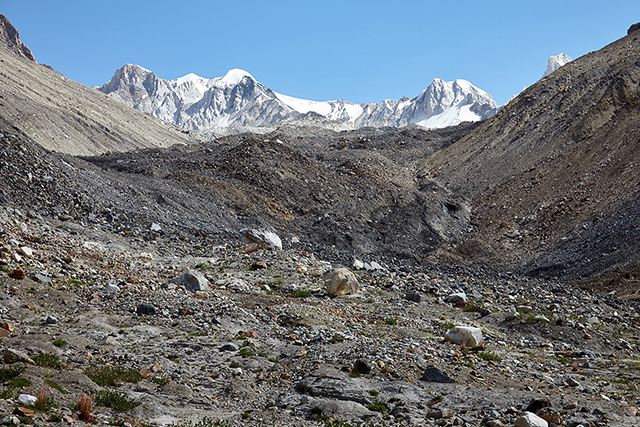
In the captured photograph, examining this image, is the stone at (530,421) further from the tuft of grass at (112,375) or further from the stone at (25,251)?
the stone at (25,251)

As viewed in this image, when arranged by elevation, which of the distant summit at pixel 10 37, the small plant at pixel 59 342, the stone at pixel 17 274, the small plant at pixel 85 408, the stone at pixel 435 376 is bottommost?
the small plant at pixel 85 408

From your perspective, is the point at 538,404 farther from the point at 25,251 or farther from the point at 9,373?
the point at 25,251

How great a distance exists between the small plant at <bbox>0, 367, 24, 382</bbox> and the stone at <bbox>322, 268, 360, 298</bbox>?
12.1 m

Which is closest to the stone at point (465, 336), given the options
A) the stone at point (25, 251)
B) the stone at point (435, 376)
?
the stone at point (435, 376)

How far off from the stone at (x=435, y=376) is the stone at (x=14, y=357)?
849cm

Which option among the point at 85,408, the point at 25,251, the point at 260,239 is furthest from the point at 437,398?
the point at 260,239

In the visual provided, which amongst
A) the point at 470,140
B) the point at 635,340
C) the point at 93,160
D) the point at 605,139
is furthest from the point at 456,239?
the point at 93,160

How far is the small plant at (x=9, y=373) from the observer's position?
9.09 metres

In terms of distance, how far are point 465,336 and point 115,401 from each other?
9.77 metres

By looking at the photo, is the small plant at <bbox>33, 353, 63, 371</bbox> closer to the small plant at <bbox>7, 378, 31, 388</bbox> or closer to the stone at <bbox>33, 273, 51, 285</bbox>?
the small plant at <bbox>7, 378, 31, 388</bbox>

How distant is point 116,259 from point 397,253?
60.1 ft

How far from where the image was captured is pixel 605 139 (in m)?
39.8

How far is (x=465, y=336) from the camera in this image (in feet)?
49.2

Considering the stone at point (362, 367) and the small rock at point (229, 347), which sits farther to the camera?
the small rock at point (229, 347)
